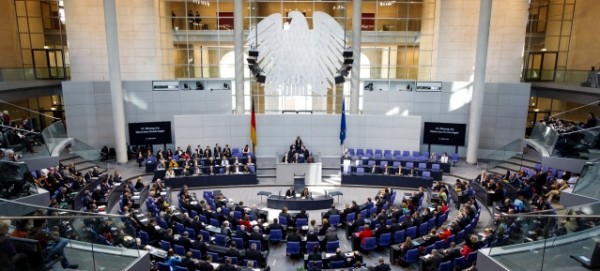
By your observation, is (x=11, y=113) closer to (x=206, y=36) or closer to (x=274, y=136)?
(x=206, y=36)

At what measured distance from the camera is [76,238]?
6.79 meters

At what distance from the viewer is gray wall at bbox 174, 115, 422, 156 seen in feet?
75.0

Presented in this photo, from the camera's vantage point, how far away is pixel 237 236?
43.1 feet

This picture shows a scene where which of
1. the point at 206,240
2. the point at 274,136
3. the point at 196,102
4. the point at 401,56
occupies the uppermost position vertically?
the point at 401,56

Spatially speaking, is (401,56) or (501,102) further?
(401,56)

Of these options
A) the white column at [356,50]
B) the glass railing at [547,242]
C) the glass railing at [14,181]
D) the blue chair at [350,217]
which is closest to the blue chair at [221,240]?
the blue chair at [350,217]

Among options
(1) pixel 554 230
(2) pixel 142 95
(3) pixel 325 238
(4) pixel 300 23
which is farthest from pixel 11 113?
(1) pixel 554 230

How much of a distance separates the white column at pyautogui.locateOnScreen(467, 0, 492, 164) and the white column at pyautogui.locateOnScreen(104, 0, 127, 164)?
19.0 meters

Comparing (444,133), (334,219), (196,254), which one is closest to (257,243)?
(196,254)

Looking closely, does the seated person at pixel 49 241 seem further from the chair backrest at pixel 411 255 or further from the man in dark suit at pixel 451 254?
the man in dark suit at pixel 451 254

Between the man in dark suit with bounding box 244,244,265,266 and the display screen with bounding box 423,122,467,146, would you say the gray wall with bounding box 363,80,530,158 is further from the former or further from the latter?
the man in dark suit with bounding box 244,244,265,266

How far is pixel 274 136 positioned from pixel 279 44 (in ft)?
16.7

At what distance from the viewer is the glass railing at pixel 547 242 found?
6.49 m

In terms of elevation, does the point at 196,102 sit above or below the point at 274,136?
above
